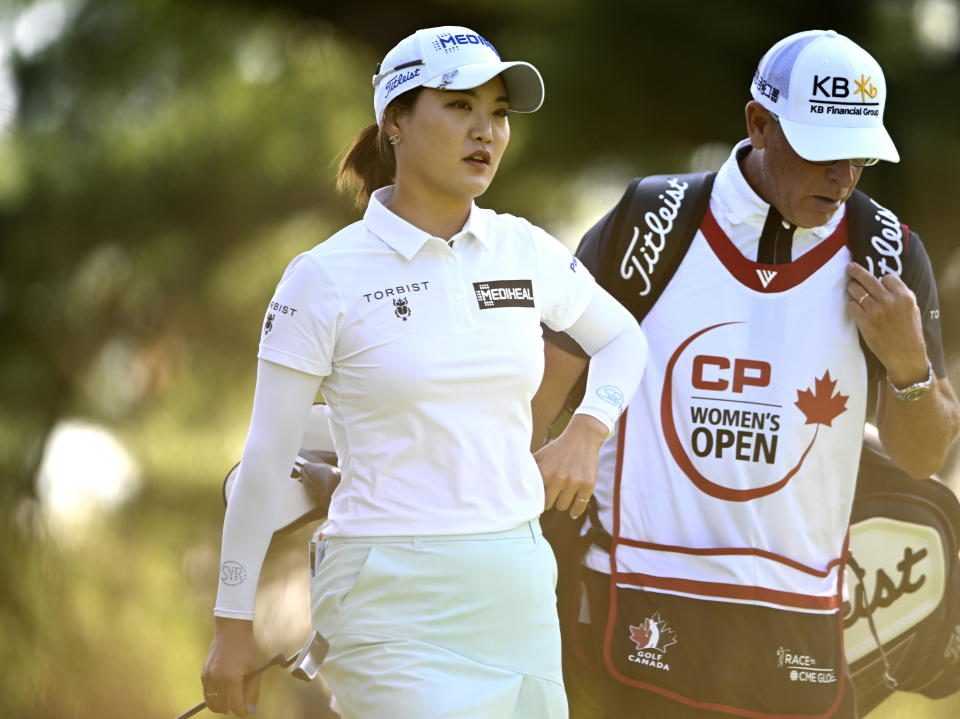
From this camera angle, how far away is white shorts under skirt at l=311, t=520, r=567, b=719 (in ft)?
6.84

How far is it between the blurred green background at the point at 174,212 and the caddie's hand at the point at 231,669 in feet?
9.87

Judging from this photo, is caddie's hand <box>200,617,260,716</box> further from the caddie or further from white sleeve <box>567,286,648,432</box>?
the caddie

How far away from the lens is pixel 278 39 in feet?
18.0

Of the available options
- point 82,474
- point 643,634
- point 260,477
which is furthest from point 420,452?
point 82,474

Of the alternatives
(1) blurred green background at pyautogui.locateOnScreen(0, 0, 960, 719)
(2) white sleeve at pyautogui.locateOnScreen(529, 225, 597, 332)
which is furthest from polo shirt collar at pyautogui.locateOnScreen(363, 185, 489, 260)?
(1) blurred green background at pyautogui.locateOnScreen(0, 0, 960, 719)

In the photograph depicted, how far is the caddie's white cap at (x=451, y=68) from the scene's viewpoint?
2189 mm

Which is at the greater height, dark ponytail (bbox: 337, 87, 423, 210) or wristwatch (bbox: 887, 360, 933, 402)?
dark ponytail (bbox: 337, 87, 423, 210)

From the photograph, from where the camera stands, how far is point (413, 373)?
83.0 inches

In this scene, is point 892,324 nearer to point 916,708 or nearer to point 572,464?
point 572,464

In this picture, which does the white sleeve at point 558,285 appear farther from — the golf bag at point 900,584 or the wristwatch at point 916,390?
the golf bag at point 900,584

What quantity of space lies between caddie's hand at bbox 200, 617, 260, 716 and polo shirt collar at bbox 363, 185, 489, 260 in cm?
58

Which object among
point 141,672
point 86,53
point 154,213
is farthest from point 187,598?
point 86,53

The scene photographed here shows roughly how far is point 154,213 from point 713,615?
11.2 feet

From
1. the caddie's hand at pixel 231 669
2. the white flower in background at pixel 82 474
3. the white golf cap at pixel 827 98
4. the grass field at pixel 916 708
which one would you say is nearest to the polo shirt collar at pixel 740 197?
the white golf cap at pixel 827 98
